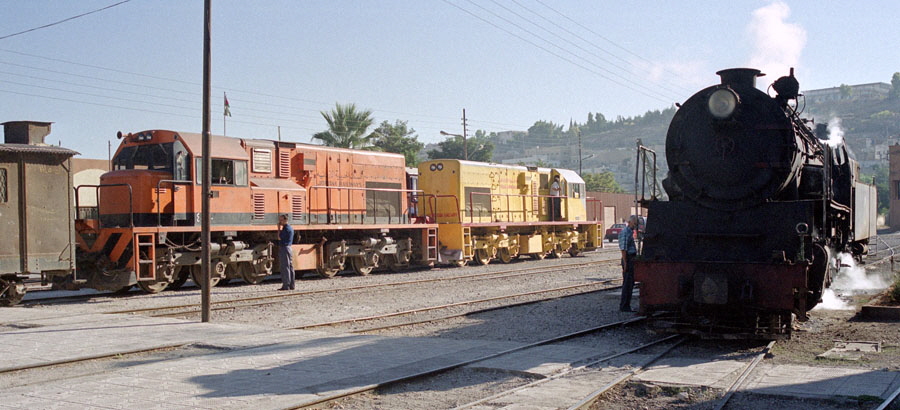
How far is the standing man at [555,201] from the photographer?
95.8ft

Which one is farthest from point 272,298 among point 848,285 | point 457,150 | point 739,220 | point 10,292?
point 457,150

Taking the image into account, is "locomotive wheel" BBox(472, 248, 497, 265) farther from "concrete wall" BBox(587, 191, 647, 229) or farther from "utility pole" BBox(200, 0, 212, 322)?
"concrete wall" BBox(587, 191, 647, 229)

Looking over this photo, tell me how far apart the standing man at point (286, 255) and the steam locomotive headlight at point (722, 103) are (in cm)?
1005

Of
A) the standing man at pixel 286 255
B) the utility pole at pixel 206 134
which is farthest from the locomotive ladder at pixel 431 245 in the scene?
the utility pole at pixel 206 134

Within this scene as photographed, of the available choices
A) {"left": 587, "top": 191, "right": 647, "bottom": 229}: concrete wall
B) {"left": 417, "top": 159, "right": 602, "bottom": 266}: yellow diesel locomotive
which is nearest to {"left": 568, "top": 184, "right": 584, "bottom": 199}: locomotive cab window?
{"left": 417, "top": 159, "right": 602, "bottom": 266}: yellow diesel locomotive

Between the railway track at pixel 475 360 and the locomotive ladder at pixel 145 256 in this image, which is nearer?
the railway track at pixel 475 360

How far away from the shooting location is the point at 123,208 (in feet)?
51.6

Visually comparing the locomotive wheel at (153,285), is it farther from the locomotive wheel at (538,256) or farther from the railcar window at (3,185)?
the locomotive wheel at (538,256)

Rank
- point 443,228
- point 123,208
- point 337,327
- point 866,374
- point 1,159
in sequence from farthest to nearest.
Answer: point 443,228 < point 123,208 < point 1,159 < point 337,327 < point 866,374

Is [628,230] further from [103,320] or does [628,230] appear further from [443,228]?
[443,228]

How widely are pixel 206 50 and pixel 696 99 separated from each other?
7.41 m

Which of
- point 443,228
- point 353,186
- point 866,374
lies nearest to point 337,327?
point 866,374

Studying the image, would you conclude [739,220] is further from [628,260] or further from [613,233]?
[613,233]

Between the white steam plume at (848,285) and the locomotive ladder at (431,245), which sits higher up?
the locomotive ladder at (431,245)
